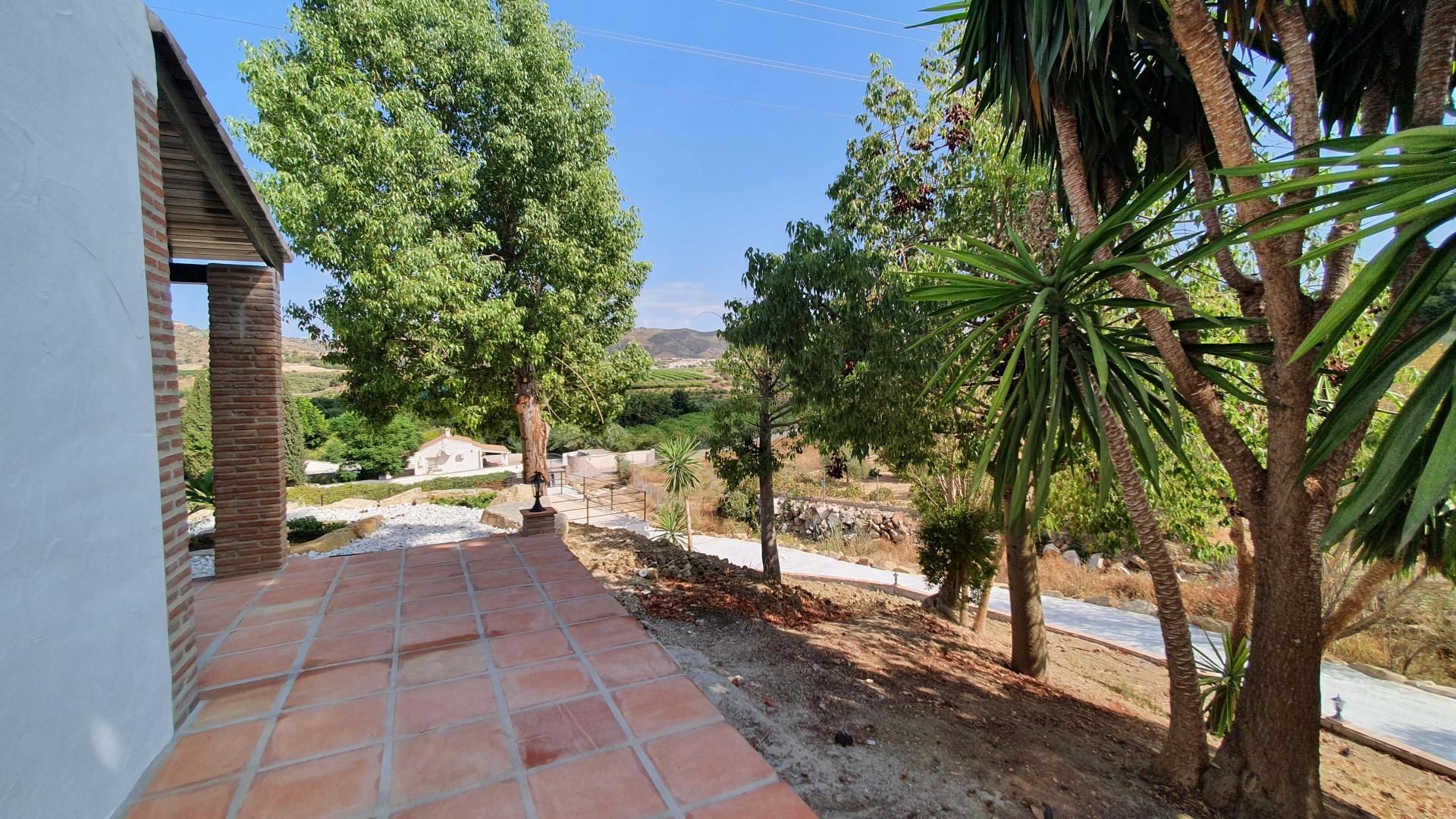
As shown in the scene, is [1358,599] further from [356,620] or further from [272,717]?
[356,620]

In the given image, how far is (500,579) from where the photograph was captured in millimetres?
4348

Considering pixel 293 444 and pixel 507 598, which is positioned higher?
pixel 507 598

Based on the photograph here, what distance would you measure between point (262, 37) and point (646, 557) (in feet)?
29.9

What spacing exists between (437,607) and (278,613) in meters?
0.98

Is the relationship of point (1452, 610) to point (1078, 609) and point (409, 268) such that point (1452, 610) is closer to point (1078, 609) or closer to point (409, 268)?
point (1078, 609)

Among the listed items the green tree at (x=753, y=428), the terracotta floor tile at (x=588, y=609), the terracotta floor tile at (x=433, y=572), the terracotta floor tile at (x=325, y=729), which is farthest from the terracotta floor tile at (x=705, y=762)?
the green tree at (x=753, y=428)

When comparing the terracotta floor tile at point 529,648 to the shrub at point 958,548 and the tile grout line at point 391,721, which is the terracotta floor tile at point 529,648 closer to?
the tile grout line at point 391,721

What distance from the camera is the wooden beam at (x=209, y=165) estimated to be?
2.71 meters

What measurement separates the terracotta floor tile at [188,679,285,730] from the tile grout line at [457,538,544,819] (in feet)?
3.03

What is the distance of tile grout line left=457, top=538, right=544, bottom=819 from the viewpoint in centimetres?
194

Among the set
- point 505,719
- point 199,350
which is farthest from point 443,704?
point 199,350

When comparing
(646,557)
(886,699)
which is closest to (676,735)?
(886,699)

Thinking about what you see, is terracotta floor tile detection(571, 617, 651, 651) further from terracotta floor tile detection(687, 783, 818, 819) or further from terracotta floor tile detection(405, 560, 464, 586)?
terracotta floor tile detection(405, 560, 464, 586)

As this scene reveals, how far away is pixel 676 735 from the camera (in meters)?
2.28
